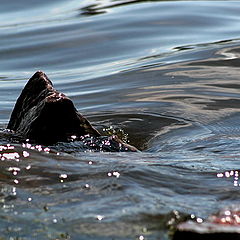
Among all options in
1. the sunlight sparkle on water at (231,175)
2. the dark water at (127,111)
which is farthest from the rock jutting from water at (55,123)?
the sunlight sparkle on water at (231,175)

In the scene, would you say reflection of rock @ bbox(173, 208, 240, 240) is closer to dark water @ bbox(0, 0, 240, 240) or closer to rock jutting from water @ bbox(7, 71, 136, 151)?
dark water @ bbox(0, 0, 240, 240)

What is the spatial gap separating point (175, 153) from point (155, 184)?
969 mm

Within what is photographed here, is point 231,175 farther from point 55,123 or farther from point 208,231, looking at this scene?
point 208,231

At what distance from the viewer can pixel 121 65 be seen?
335 inches

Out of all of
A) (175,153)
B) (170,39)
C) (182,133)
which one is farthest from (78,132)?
(170,39)

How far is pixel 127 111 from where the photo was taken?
21.0ft

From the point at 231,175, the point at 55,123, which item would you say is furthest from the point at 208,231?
the point at 55,123

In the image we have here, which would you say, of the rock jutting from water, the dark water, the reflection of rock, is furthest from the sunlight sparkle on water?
the reflection of rock

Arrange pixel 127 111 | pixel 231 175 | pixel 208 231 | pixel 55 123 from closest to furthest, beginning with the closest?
pixel 208 231
pixel 231 175
pixel 55 123
pixel 127 111

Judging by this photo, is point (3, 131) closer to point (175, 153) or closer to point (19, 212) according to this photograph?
point (175, 153)

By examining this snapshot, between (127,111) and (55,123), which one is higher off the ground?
(55,123)

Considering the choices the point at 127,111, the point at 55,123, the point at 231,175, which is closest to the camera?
the point at 231,175

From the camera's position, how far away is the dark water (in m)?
3.51

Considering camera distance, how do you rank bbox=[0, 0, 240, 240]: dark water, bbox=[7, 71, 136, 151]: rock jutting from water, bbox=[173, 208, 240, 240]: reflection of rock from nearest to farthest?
bbox=[173, 208, 240, 240]: reflection of rock < bbox=[0, 0, 240, 240]: dark water < bbox=[7, 71, 136, 151]: rock jutting from water
